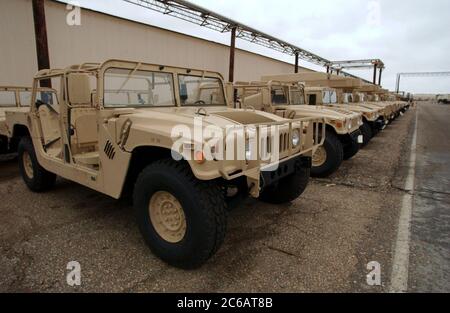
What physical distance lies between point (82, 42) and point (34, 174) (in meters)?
6.86

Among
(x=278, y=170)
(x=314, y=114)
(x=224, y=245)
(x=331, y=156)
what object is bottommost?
(x=224, y=245)

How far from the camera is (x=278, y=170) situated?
3023 millimetres

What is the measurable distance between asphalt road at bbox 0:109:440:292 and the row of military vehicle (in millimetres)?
258

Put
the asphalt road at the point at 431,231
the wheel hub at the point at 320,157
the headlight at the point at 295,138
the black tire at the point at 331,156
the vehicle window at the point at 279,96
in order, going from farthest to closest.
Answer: the vehicle window at the point at 279,96 → the wheel hub at the point at 320,157 → the black tire at the point at 331,156 → the headlight at the point at 295,138 → the asphalt road at the point at 431,231

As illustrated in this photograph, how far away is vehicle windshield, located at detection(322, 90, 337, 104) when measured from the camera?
8540 millimetres

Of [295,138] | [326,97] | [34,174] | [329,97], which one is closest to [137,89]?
[295,138]

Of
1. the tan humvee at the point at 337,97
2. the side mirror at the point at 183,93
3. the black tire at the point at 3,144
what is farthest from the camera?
the tan humvee at the point at 337,97

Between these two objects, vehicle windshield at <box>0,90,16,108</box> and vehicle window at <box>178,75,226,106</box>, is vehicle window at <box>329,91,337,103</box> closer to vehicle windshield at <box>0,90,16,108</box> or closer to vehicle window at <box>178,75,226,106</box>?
vehicle window at <box>178,75,226,106</box>

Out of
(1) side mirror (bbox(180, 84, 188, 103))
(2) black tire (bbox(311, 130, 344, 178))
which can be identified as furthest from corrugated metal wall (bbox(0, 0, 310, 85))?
(2) black tire (bbox(311, 130, 344, 178))

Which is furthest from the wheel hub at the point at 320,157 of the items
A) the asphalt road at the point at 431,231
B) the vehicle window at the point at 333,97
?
the vehicle window at the point at 333,97

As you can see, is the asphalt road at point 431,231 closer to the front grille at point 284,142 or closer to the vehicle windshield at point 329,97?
the front grille at point 284,142

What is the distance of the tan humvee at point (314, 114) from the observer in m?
5.65

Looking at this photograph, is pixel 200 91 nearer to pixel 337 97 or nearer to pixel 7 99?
pixel 7 99
